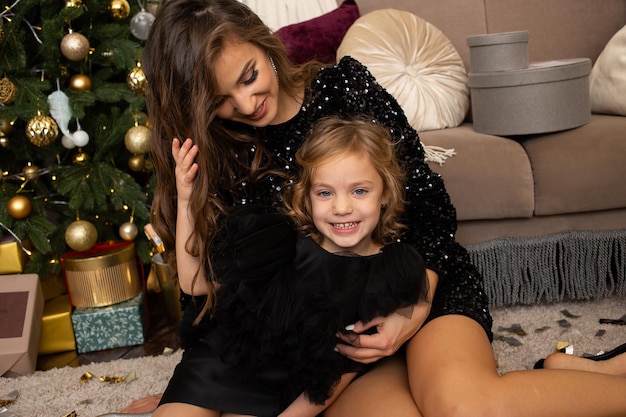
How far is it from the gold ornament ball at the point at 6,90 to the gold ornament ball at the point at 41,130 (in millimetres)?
96

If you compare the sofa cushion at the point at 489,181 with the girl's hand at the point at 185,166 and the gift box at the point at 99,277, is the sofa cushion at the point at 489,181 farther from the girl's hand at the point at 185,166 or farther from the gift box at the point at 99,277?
the gift box at the point at 99,277

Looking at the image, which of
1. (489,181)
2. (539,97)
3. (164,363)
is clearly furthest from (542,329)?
(164,363)

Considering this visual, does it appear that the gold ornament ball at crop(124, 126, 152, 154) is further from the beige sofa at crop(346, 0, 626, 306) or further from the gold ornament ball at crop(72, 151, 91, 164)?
the beige sofa at crop(346, 0, 626, 306)

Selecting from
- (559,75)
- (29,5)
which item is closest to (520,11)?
(559,75)

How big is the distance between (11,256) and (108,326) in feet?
1.30

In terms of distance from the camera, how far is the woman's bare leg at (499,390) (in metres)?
1.23

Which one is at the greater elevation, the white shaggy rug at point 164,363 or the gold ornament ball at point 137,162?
the gold ornament ball at point 137,162

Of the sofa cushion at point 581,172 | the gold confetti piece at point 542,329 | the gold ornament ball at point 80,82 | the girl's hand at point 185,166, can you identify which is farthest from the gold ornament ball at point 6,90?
the gold confetti piece at point 542,329

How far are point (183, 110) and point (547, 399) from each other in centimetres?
93

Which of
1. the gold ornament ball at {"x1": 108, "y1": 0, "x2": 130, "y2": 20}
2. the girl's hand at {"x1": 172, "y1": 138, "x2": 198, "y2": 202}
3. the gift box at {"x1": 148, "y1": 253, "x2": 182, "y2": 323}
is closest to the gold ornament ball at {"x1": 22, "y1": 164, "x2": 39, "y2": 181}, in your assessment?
the gift box at {"x1": 148, "y1": 253, "x2": 182, "y2": 323}

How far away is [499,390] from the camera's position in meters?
1.25

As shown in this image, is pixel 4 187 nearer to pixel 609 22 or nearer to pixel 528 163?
pixel 528 163

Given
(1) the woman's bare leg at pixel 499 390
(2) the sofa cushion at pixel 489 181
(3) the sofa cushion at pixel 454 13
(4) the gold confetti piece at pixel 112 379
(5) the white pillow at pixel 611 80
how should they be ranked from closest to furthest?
(1) the woman's bare leg at pixel 499 390 → (4) the gold confetti piece at pixel 112 379 → (2) the sofa cushion at pixel 489 181 → (5) the white pillow at pixel 611 80 → (3) the sofa cushion at pixel 454 13

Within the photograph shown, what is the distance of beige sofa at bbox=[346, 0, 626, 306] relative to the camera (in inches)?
81.2
